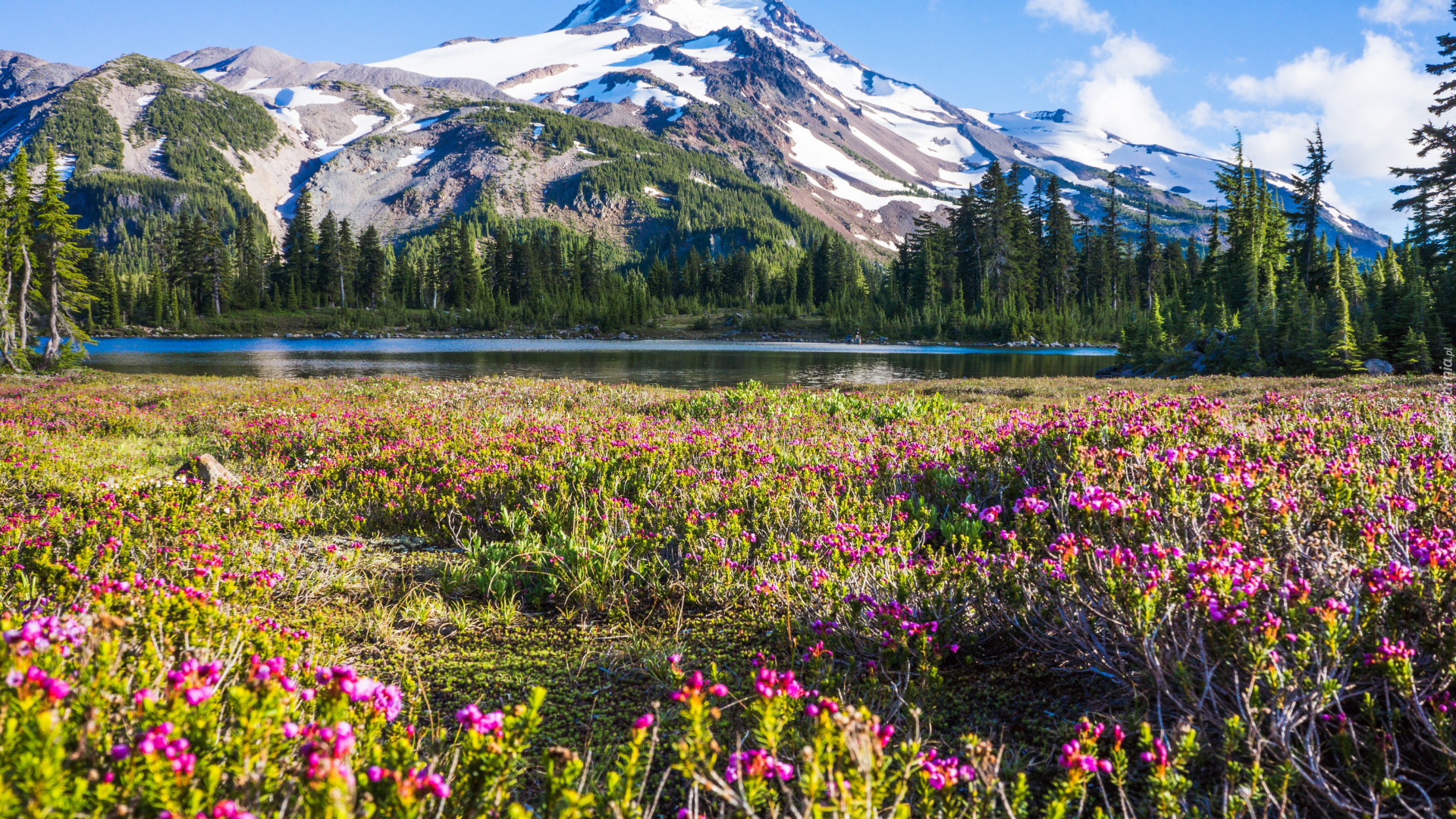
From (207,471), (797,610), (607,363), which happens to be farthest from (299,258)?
(797,610)

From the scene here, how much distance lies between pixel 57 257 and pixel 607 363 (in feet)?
89.3

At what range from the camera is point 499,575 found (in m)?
4.35

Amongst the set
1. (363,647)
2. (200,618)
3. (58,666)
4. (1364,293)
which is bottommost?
(363,647)

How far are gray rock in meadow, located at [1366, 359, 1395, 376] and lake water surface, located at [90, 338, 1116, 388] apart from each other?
11.5m

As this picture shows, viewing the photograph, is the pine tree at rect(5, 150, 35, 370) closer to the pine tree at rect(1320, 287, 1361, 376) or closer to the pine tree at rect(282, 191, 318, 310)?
the pine tree at rect(1320, 287, 1361, 376)

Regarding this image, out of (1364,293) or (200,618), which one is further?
(1364,293)

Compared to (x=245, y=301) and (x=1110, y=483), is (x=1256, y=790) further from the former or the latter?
(x=245, y=301)

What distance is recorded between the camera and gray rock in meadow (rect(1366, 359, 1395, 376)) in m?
27.0

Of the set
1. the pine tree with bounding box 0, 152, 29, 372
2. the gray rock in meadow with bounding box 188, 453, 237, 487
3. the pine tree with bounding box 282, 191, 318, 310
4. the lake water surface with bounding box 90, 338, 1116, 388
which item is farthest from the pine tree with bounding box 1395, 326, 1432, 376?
the pine tree with bounding box 282, 191, 318, 310

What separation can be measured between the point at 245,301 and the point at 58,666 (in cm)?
12850

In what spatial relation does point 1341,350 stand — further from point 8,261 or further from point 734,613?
point 8,261

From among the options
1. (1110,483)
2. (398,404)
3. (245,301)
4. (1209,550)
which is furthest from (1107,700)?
(245,301)

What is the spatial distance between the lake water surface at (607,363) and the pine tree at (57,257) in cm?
395

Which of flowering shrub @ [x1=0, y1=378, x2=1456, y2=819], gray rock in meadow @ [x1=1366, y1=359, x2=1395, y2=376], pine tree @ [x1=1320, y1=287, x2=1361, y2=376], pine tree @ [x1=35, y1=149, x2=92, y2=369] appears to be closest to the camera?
flowering shrub @ [x1=0, y1=378, x2=1456, y2=819]
